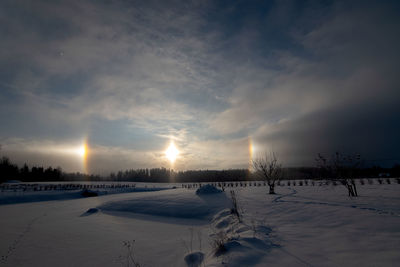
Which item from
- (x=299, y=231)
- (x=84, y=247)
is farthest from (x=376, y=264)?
(x=84, y=247)

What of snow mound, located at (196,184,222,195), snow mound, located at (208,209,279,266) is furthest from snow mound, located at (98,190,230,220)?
snow mound, located at (208,209,279,266)

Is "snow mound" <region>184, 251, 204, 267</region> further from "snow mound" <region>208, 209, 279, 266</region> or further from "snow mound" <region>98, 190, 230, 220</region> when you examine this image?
"snow mound" <region>98, 190, 230, 220</region>

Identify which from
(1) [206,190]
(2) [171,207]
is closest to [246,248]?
(2) [171,207]

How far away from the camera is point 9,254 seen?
6941mm

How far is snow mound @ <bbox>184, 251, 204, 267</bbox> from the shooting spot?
5.55m

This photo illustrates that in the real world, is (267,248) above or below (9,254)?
Result: above

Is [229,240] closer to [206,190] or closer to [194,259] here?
[194,259]

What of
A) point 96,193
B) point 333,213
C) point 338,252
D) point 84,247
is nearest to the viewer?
point 338,252

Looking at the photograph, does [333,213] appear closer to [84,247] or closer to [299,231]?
[299,231]

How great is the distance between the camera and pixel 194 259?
19.0 feet

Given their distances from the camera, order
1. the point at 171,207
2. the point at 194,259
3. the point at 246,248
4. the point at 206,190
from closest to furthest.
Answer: the point at 246,248, the point at 194,259, the point at 171,207, the point at 206,190

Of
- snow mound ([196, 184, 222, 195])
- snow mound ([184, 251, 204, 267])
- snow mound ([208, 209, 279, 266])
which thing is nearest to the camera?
snow mound ([208, 209, 279, 266])

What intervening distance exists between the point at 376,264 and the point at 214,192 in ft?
50.3

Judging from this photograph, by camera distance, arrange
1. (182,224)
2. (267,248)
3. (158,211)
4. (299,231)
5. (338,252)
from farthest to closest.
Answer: (158,211), (182,224), (299,231), (267,248), (338,252)
